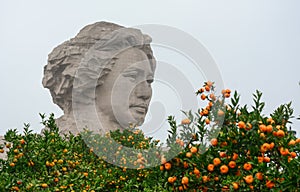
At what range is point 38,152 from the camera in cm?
499

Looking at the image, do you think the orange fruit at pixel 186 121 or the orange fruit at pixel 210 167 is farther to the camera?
the orange fruit at pixel 186 121

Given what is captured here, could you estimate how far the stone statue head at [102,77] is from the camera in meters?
10.8

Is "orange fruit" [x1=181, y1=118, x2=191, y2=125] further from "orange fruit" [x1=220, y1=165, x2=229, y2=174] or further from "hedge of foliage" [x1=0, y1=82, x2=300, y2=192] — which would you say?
"orange fruit" [x1=220, y1=165, x2=229, y2=174]

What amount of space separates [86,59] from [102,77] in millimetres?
758

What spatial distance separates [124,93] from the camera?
35.6 ft

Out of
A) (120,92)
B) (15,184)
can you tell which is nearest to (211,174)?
(15,184)

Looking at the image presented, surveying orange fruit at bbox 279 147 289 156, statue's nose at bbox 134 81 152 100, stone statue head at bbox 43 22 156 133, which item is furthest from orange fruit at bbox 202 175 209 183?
statue's nose at bbox 134 81 152 100

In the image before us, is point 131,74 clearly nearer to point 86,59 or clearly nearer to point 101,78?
point 101,78

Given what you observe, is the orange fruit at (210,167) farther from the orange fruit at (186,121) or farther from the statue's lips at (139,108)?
the statue's lips at (139,108)

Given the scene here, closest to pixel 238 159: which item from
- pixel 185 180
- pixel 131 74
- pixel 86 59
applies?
pixel 185 180

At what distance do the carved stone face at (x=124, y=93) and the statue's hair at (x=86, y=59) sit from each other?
227 mm

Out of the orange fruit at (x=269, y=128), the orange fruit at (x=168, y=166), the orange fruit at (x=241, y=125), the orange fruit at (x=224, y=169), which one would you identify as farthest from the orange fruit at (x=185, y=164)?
the orange fruit at (x=269, y=128)

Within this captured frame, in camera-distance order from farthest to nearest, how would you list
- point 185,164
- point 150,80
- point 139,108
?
1. point 150,80
2. point 139,108
3. point 185,164

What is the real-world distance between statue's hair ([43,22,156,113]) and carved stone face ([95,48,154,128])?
0.23 m
